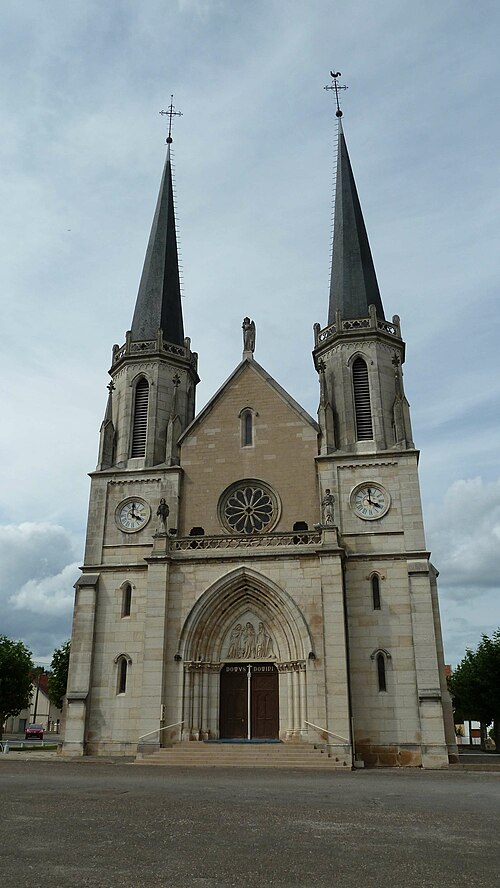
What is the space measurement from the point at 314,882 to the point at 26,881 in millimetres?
2527

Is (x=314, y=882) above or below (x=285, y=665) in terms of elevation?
below

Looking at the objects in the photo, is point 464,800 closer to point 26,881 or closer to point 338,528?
point 26,881

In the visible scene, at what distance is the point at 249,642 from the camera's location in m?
26.0

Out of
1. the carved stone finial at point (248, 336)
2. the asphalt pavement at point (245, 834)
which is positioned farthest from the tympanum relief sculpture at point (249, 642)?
the carved stone finial at point (248, 336)

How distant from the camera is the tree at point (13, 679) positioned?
37000 mm

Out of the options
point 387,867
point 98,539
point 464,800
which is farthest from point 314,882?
point 98,539

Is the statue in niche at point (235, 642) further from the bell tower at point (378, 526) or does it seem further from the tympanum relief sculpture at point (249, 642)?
the bell tower at point (378, 526)

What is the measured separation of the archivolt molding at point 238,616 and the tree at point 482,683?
14.6 m

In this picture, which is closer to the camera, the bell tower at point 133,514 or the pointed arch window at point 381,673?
the pointed arch window at point 381,673

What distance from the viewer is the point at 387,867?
6.95 meters

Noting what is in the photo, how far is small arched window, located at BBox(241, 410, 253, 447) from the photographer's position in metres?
29.5

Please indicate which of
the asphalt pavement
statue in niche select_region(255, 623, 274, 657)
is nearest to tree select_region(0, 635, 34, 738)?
statue in niche select_region(255, 623, 274, 657)

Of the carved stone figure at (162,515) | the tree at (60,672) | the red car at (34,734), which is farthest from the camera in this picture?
the red car at (34,734)

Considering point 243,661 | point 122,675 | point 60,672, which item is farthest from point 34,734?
point 243,661
